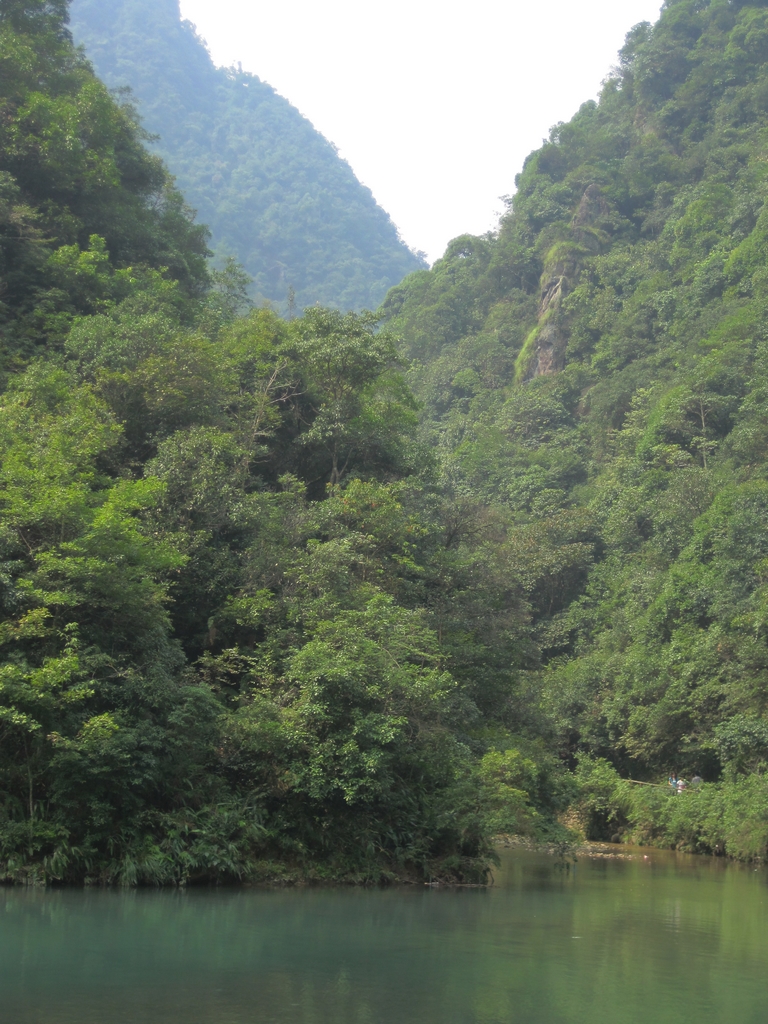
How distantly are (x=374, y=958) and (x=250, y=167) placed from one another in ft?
300

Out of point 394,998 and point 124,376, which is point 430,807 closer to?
point 394,998

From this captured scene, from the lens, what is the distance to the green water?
762cm

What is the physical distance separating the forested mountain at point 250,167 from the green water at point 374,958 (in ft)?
209

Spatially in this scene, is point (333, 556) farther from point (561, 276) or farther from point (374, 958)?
point (561, 276)

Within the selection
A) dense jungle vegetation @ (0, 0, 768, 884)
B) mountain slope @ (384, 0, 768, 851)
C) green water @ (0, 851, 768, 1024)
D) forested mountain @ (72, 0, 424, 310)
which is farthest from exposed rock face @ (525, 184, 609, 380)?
green water @ (0, 851, 768, 1024)

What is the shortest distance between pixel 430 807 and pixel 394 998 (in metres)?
8.03

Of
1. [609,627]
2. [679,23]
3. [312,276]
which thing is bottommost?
[609,627]

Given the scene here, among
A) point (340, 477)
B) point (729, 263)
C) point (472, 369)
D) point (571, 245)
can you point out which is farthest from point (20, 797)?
point (571, 245)

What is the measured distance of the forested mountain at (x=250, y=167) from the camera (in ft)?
266

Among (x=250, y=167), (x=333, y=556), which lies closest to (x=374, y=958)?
(x=333, y=556)

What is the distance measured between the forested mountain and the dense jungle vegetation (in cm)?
3574

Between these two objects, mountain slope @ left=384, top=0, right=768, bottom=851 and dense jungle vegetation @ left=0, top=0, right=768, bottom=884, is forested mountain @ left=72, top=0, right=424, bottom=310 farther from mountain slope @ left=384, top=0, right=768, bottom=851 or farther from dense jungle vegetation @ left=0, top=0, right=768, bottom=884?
dense jungle vegetation @ left=0, top=0, right=768, bottom=884

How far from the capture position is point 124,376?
2044cm

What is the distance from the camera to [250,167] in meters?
92.9
